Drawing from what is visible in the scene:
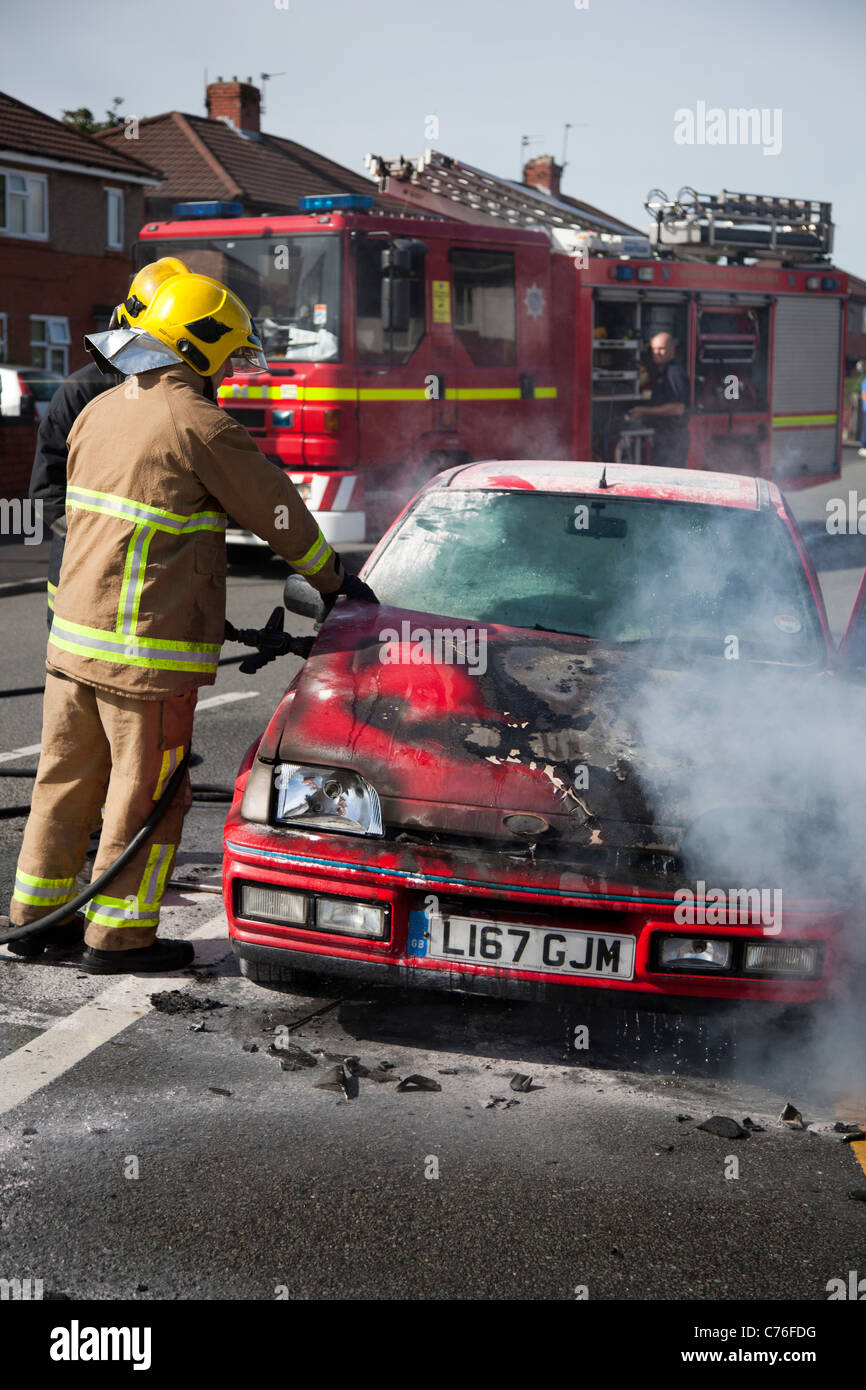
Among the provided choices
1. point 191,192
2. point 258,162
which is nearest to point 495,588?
point 191,192

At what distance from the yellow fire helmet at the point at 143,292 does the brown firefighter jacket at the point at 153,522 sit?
Answer: 0.23 meters

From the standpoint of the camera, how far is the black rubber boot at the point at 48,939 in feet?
13.4

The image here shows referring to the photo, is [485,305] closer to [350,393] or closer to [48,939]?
[350,393]

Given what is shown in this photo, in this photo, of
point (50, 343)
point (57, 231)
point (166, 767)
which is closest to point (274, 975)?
point (166, 767)

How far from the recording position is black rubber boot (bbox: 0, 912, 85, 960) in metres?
4.09

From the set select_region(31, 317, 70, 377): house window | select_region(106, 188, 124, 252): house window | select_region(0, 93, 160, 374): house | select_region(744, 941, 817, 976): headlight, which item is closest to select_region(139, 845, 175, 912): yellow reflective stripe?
select_region(744, 941, 817, 976): headlight

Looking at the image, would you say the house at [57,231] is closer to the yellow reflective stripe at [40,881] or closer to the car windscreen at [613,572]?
the car windscreen at [613,572]

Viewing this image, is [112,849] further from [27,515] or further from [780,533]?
[27,515]

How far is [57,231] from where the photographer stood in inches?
1192

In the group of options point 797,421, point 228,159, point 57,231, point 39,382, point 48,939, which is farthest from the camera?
point 228,159

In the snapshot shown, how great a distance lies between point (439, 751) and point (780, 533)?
5.93 feet

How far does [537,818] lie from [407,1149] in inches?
32.8

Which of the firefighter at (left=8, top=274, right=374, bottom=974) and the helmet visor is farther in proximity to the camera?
the helmet visor

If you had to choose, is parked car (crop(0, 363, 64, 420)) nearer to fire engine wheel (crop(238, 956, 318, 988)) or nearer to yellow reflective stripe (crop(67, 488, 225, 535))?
yellow reflective stripe (crop(67, 488, 225, 535))
